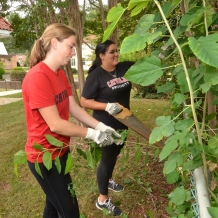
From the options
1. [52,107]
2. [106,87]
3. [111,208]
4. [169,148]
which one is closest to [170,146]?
[169,148]

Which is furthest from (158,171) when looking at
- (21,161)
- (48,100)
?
(21,161)

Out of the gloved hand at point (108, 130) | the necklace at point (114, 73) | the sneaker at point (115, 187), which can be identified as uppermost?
the necklace at point (114, 73)

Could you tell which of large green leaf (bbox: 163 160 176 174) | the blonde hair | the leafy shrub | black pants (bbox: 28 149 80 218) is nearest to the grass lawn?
black pants (bbox: 28 149 80 218)

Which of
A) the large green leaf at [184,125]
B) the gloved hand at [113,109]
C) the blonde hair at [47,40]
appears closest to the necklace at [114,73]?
the gloved hand at [113,109]

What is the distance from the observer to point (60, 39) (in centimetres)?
171

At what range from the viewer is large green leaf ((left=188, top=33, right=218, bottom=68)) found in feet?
1.78

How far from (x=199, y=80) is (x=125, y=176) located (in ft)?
9.12

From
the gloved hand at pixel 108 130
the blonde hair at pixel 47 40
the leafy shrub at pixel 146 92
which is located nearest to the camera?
the blonde hair at pixel 47 40

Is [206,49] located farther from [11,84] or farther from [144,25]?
[11,84]

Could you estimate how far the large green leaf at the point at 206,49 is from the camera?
54 centimetres

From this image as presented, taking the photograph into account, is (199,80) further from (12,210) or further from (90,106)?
(12,210)

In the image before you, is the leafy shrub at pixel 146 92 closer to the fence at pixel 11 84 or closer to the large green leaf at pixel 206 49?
the fence at pixel 11 84

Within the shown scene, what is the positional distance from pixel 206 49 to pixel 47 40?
4.38 feet

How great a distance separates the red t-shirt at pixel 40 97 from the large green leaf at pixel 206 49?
3.70 ft
